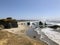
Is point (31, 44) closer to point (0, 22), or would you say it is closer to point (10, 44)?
point (10, 44)

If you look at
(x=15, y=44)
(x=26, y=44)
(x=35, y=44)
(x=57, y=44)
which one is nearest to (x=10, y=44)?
(x=15, y=44)

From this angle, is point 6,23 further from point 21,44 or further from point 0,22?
point 21,44

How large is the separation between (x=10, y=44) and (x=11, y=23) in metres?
28.3

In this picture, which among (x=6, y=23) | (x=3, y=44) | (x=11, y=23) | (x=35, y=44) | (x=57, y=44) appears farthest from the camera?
(x=11, y=23)

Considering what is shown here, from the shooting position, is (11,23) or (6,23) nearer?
(6,23)

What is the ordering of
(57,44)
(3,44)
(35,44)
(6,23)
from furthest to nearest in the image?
(6,23), (57,44), (35,44), (3,44)

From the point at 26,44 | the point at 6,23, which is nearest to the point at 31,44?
the point at 26,44

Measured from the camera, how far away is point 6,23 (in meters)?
37.6

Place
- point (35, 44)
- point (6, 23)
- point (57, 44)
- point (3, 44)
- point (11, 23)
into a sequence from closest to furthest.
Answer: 1. point (3, 44)
2. point (35, 44)
3. point (57, 44)
4. point (6, 23)
5. point (11, 23)

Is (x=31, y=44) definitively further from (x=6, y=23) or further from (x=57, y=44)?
(x=6, y=23)

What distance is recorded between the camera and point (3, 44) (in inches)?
472

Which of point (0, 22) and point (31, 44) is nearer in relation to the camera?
point (31, 44)

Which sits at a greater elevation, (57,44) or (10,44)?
(10,44)

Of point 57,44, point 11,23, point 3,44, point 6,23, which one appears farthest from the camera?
point 11,23
